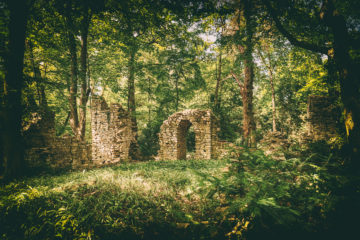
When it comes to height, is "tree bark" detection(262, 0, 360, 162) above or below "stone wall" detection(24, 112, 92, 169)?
above

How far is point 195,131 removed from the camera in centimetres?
1107

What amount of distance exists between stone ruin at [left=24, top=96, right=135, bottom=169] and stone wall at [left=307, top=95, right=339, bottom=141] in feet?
32.3

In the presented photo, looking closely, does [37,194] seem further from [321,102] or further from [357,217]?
[321,102]

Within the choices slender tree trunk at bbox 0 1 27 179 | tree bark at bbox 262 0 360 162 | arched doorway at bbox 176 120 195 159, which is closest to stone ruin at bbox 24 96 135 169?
slender tree trunk at bbox 0 1 27 179

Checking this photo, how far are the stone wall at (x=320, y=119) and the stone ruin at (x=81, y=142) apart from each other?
9.84m

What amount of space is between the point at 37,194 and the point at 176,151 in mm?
8597

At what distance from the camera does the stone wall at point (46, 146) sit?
670 cm

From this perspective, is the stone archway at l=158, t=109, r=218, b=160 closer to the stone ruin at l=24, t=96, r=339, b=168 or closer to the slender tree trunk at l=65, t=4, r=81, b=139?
the stone ruin at l=24, t=96, r=339, b=168

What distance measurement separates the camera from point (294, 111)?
16.7 metres

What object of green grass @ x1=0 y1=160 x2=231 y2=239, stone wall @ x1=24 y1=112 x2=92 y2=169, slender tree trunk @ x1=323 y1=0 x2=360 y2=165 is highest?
slender tree trunk @ x1=323 y1=0 x2=360 y2=165

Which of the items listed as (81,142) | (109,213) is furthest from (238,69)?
(109,213)

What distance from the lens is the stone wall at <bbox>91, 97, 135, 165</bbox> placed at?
32.9 ft

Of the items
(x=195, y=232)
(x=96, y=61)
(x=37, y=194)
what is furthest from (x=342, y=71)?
(x=96, y=61)

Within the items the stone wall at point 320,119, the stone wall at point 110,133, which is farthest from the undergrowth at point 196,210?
the stone wall at point 110,133
